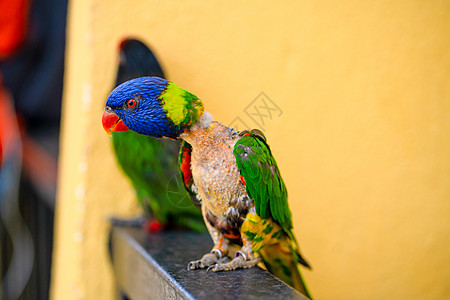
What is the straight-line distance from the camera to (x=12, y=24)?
2145 mm

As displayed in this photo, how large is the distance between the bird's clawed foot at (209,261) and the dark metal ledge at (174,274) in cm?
2

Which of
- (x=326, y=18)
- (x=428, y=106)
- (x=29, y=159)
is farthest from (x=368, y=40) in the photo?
(x=29, y=159)

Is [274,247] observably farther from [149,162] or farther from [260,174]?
[149,162]

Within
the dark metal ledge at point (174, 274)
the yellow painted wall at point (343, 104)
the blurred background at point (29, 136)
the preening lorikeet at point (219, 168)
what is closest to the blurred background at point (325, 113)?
the yellow painted wall at point (343, 104)

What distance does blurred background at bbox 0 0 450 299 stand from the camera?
107 centimetres

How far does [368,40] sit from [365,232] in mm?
548

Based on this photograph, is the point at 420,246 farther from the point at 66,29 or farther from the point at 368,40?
the point at 66,29

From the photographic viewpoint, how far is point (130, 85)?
2.68 feet

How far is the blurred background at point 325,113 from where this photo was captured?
1074 millimetres

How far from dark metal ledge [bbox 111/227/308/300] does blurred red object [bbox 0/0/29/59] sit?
1.33 m

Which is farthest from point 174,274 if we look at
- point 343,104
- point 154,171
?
point 343,104

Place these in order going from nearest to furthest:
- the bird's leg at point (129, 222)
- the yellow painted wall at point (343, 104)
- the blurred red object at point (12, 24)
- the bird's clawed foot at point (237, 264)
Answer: the bird's clawed foot at point (237, 264)
the yellow painted wall at point (343, 104)
the bird's leg at point (129, 222)
the blurred red object at point (12, 24)

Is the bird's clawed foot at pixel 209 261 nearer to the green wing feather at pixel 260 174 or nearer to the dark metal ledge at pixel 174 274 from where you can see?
the dark metal ledge at pixel 174 274

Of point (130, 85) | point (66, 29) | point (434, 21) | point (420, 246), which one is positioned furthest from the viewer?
point (66, 29)
